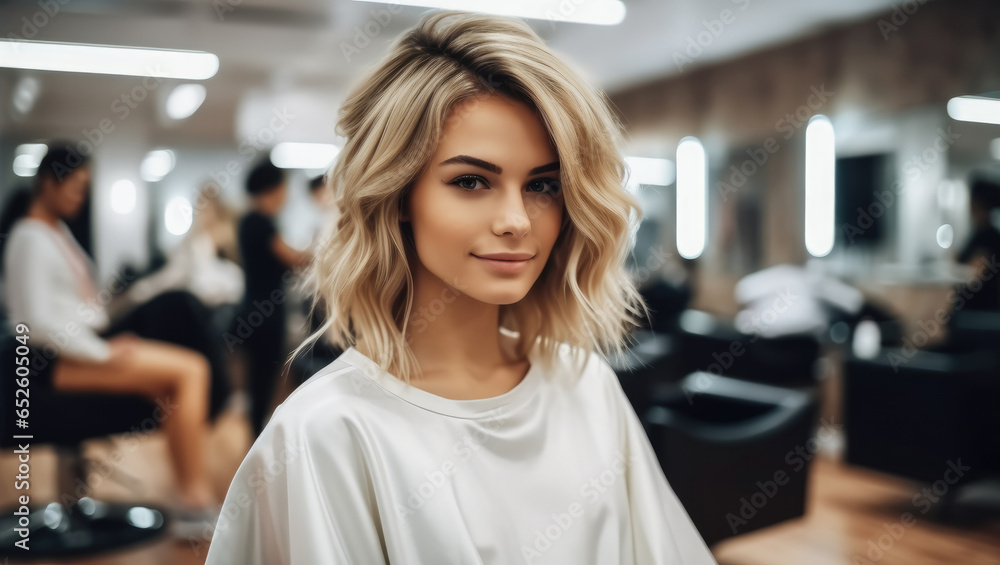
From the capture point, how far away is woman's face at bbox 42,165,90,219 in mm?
2031

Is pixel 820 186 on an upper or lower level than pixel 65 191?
upper

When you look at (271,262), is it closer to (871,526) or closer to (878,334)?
(871,526)

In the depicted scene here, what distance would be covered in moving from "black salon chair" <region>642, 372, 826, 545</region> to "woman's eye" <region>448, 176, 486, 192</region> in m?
1.36

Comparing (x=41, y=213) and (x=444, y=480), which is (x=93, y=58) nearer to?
(x=41, y=213)

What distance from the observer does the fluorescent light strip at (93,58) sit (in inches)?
121

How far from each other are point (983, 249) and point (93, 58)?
5.19 meters

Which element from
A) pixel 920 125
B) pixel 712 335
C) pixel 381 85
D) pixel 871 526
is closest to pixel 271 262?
pixel 381 85

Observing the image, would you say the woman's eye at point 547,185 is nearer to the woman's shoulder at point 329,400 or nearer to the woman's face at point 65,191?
the woman's shoulder at point 329,400

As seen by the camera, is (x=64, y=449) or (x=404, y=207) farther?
(x=64, y=449)

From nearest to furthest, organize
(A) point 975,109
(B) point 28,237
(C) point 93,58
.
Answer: (B) point 28,237 < (A) point 975,109 < (C) point 93,58

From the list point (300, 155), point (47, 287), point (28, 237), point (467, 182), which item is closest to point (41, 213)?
point (28, 237)

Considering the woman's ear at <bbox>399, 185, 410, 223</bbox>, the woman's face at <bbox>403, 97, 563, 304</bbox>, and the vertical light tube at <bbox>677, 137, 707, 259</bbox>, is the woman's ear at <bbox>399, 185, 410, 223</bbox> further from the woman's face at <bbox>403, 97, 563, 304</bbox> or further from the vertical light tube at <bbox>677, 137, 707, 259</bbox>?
the vertical light tube at <bbox>677, 137, 707, 259</bbox>

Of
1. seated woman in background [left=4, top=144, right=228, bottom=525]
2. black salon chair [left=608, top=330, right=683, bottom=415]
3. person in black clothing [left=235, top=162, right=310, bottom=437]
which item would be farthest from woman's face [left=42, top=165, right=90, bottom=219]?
black salon chair [left=608, top=330, right=683, bottom=415]

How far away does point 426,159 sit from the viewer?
0.86 m
